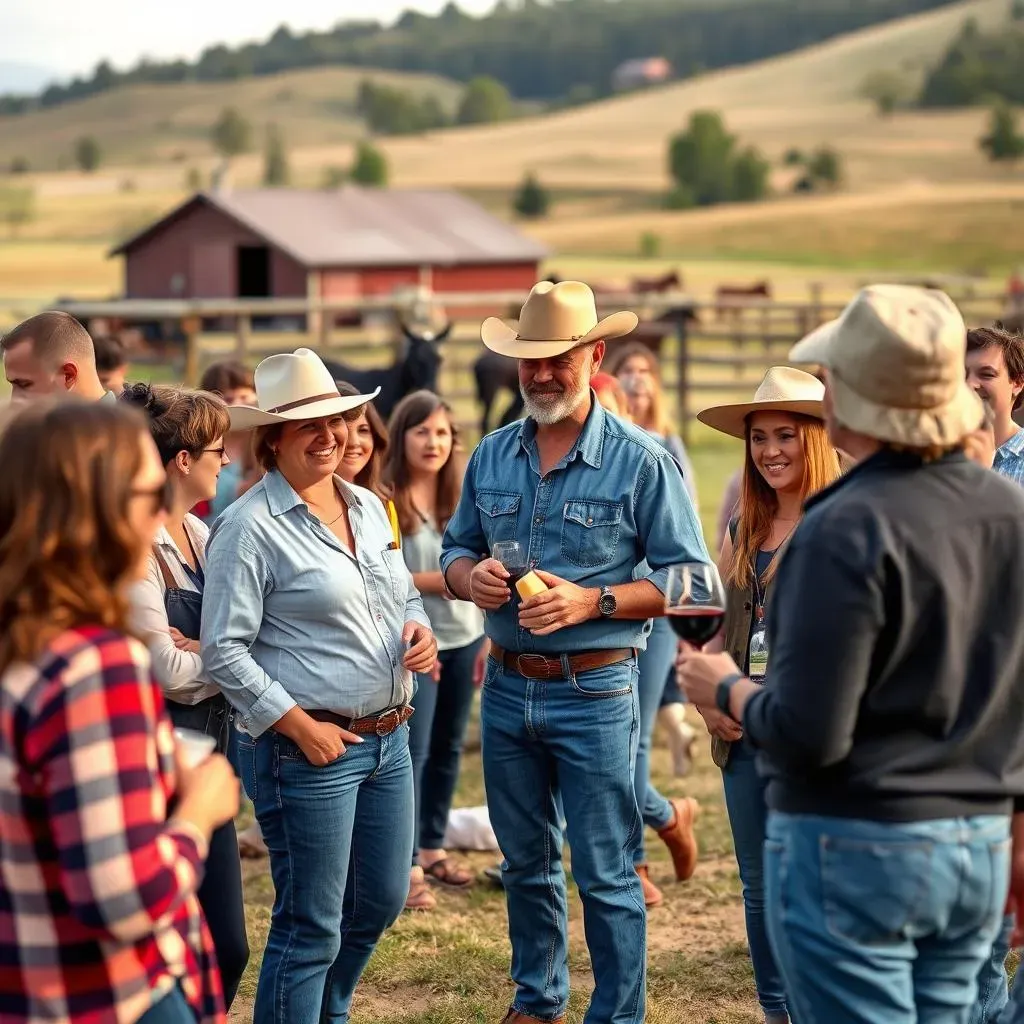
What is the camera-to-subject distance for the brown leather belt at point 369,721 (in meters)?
3.79

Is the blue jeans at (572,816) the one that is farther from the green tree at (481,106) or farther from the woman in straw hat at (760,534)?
the green tree at (481,106)

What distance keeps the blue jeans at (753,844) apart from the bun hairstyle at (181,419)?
65.8 inches

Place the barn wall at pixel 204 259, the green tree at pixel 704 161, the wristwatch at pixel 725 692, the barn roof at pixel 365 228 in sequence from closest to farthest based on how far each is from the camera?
Result: the wristwatch at pixel 725 692 < the barn roof at pixel 365 228 < the barn wall at pixel 204 259 < the green tree at pixel 704 161

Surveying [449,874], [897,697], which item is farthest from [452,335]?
[897,697]

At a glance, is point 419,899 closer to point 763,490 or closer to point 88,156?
point 763,490

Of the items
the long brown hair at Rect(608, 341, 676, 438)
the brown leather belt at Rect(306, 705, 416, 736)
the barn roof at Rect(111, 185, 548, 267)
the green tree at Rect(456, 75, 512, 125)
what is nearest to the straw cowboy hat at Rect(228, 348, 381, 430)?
the brown leather belt at Rect(306, 705, 416, 736)

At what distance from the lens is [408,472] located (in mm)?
5855

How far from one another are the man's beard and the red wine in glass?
1311 millimetres

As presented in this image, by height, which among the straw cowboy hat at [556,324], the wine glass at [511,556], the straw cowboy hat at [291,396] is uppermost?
the straw cowboy hat at [556,324]

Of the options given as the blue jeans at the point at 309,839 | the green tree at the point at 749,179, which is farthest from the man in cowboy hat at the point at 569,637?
the green tree at the point at 749,179

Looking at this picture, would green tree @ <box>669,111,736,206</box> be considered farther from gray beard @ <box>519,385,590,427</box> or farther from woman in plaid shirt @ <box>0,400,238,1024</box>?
woman in plaid shirt @ <box>0,400,238,1024</box>

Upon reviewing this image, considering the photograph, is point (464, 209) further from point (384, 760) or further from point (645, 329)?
point (384, 760)

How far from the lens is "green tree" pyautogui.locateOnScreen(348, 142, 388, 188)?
88.9 metres

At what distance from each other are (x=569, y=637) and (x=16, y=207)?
271 ft
